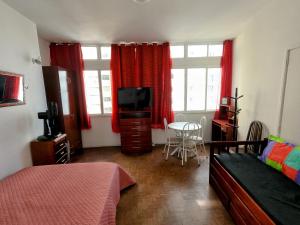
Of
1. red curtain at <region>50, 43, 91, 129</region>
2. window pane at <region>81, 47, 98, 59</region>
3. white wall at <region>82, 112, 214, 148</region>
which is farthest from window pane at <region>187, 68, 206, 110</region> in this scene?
red curtain at <region>50, 43, 91, 129</region>

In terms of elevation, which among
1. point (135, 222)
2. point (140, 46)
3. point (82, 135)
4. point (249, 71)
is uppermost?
point (140, 46)

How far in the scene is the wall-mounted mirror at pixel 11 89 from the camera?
204 cm

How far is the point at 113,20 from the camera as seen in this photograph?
2.71 meters

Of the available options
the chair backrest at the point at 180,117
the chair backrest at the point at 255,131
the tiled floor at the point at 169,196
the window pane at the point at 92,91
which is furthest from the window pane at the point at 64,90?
the chair backrest at the point at 255,131

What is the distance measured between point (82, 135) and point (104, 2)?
3.19 metres

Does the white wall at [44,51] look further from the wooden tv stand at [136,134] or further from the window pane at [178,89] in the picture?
the window pane at [178,89]

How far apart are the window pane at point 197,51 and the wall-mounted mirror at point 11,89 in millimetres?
3600

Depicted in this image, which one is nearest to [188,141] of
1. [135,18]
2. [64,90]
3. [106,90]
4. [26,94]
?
[106,90]

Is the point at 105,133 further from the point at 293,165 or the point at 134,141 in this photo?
the point at 293,165

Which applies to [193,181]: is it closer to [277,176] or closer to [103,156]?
[277,176]

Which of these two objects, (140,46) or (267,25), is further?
(140,46)

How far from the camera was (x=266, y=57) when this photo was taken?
2.54 meters

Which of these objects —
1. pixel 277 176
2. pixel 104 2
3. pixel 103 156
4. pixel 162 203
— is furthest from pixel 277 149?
pixel 103 156

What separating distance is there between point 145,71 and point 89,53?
4.90 feet
